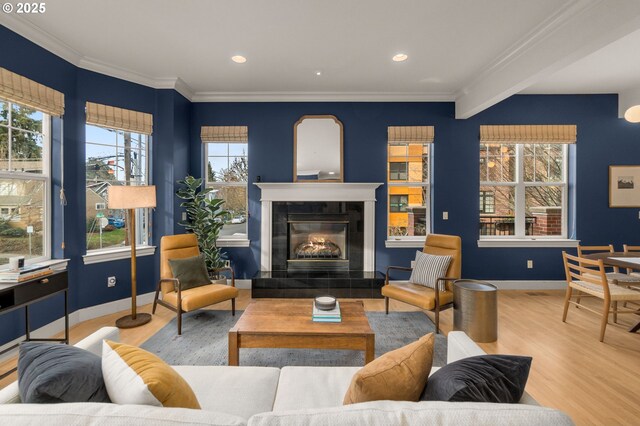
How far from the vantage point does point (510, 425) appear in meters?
0.74

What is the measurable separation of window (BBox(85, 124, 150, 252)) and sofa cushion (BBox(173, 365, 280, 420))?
2.79 m

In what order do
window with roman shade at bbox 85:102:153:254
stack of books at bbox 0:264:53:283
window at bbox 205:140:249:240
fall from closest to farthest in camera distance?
1. stack of books at bbox 0:264:53:283
2. window with roman shade at bbox 85:102:153:254
3. window at bbox 205:140:249:240

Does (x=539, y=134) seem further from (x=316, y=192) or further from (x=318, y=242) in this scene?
(x=318, y=242)

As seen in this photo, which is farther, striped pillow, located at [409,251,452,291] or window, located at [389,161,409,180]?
window, located at [389,161,409,180]

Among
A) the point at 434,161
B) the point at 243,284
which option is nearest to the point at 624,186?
the point at 434,161

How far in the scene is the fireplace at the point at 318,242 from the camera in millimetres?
4457

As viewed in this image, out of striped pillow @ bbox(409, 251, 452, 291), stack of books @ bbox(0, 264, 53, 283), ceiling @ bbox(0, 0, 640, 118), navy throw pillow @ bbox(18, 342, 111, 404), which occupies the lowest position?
striped pillow @ bbox(409, 251, 452, 291)

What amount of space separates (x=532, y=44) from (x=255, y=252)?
4017 mm

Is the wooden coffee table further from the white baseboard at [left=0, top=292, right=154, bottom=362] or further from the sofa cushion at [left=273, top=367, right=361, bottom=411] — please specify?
the white baseboard at [left=0, top=292, right=154, bottom=362]

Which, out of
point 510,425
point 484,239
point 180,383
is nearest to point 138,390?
point 180,383

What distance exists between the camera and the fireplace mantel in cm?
436

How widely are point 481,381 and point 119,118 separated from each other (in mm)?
4212

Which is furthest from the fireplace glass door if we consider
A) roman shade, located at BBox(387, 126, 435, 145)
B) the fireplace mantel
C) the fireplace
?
roman shade, located at BBox(387, 126, 435, 145)

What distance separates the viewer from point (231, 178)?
456 centimetres
